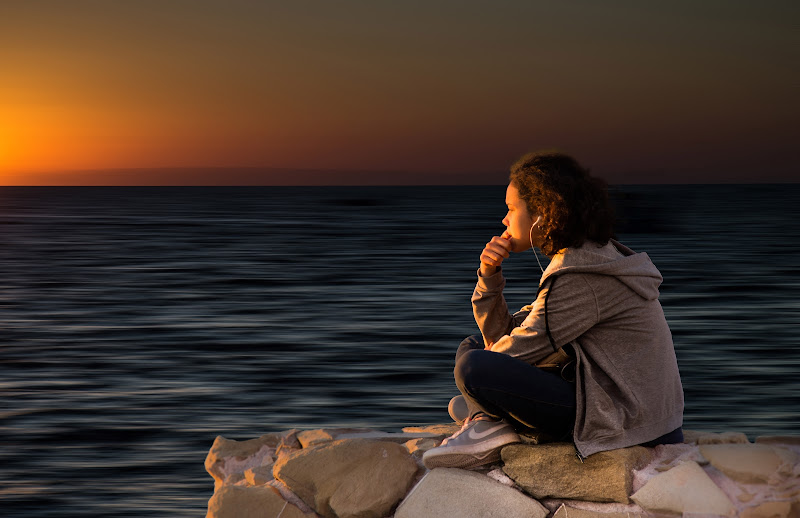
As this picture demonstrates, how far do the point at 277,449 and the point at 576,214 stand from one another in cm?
196

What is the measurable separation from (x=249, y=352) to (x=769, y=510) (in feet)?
26.0

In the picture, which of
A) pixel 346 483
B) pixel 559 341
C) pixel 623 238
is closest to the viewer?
pixel 559 341

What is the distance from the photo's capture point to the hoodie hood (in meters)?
3.34

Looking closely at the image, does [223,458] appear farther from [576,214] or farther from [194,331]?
[194,331]

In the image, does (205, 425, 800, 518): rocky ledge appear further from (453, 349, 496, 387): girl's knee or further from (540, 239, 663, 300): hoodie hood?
(540, 239, 663, 300): hoodie hood

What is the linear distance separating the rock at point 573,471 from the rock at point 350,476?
1.62ft

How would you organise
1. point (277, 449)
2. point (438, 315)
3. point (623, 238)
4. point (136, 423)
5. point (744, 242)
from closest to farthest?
point (277, 449), point (136, 423), point (438, 315), point (744, 242), point (623, 238)

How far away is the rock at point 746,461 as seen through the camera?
11.7ft

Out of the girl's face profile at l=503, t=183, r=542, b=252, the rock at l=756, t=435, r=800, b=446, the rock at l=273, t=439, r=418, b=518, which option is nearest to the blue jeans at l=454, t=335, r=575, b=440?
the girl's face profile at l=503, t=183, r=542, b=252

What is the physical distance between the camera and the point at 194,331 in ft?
40.8

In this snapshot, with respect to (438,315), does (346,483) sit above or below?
above

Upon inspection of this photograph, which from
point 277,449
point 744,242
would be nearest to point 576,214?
point 277,449

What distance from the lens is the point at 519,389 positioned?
3.44m

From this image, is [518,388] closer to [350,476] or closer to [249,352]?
[350,476]
